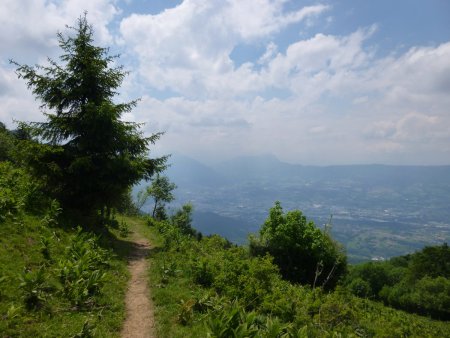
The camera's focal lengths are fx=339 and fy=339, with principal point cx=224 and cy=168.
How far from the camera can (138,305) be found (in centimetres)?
1183

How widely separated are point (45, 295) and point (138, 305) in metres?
3.16

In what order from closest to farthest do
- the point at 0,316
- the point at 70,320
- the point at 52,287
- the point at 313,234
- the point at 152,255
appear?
the point at 0,316 < the point at 70,320 < the point at 52,287 < the point at 152,255 < the point at 313,234

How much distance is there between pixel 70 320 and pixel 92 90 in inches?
605

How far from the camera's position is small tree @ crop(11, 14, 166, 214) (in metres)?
19.0

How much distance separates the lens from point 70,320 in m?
9.21

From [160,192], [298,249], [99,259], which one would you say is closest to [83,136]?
[99,259]

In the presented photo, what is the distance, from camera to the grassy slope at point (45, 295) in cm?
847

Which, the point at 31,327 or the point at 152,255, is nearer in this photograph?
the point at 31,327

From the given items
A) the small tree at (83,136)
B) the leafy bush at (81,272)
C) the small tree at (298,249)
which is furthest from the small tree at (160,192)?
the leafy bush at (81,272)

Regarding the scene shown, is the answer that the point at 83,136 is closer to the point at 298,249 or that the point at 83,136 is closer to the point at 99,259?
the point at 99,259

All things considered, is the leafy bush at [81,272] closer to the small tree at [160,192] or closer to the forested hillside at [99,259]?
the forested hillside at [99,259]

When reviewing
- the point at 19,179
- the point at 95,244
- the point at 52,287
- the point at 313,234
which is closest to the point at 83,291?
the point at 52,287

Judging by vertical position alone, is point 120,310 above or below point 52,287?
below

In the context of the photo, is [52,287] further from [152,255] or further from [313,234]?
[313,234]
